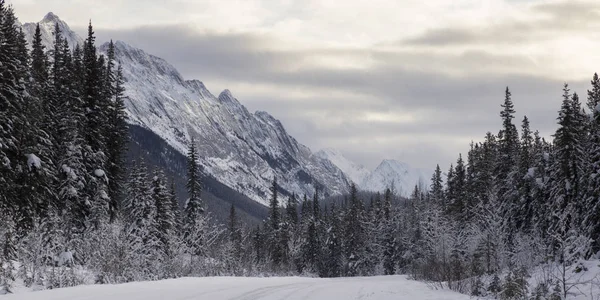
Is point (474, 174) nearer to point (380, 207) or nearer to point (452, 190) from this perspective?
point (452, 190)

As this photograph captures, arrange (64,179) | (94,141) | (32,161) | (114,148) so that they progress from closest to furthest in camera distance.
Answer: (32,161)
(64,179)
(94,141)
(114,148)

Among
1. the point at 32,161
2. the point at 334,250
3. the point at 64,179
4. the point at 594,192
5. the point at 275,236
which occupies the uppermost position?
the point at 32,161

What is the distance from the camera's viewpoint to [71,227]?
114 ft

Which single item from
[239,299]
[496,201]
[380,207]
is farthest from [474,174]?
[239,299]

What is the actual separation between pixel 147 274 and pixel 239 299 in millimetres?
11142

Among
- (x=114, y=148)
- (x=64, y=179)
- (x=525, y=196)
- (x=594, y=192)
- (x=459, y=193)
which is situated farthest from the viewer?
(x=459, y=193)

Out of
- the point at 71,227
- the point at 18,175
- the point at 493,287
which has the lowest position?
the point at 493,287

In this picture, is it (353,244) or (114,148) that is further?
(353,244)

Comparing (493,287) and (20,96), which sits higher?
(20,96)

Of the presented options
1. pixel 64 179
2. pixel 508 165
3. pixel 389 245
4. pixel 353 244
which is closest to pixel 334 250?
pixel 353 244

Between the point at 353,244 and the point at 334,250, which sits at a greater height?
the point at 353,244

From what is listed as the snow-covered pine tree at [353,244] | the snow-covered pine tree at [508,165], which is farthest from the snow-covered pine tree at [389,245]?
the snow-covered pine tree at [508,165]

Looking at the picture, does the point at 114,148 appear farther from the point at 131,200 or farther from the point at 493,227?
the point at 493,227

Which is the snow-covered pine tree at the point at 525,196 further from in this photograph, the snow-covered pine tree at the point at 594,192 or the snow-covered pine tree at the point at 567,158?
the snow-covered pine tree at the point at 594,192
